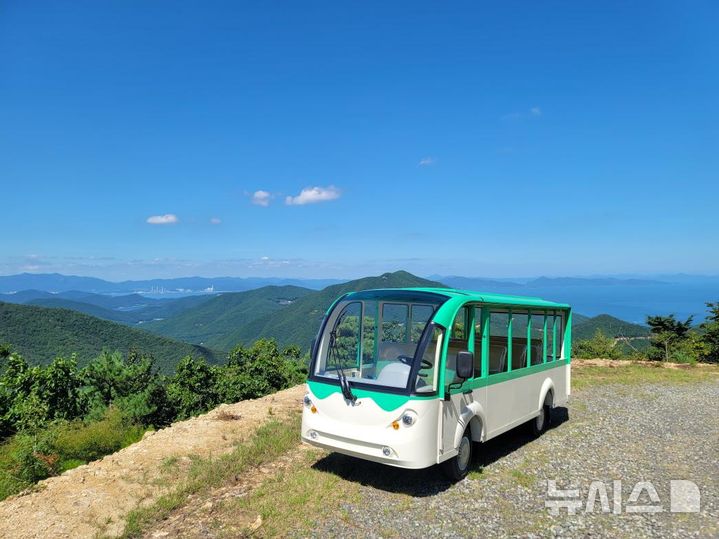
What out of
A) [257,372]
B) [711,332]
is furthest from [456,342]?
[711,332]

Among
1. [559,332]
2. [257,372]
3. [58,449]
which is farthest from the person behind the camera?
[257,372]

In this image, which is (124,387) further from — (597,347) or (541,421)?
(597,347)

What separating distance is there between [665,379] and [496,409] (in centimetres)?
1401

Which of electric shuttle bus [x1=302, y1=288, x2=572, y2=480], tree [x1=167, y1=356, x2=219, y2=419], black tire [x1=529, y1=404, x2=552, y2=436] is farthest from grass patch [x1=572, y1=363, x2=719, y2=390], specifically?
tree [x1=167, y1=356, x2=219, y2=419]

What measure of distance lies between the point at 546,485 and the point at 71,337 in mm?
97218

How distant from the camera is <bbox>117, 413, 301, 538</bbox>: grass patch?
568 cm

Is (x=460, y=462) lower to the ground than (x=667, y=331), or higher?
higher

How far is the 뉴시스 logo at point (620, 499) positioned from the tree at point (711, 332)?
23883 mm

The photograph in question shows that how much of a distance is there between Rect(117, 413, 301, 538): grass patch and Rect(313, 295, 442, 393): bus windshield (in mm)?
2017

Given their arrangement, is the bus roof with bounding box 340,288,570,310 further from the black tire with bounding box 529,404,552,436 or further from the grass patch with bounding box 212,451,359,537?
the grass patch with bounding box 212,451,359,537

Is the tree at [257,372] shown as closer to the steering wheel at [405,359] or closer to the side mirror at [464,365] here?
the steering wheel at [405,359]

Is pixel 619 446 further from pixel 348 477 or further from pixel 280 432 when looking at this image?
pixel 280 432

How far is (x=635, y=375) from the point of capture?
18.4m

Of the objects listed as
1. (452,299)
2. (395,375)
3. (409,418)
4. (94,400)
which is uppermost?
(452,299)
